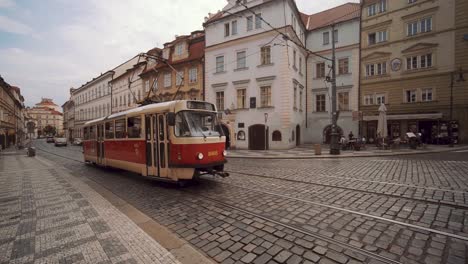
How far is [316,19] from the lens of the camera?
99.7ft

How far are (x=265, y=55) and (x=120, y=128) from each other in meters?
16.5

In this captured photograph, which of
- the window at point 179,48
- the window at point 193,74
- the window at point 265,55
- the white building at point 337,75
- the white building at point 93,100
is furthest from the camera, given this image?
the white building at point 93,100

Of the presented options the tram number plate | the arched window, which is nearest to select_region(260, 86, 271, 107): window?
the arched window

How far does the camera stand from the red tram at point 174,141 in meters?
6.88

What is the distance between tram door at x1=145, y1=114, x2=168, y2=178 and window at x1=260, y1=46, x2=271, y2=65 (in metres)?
16.7

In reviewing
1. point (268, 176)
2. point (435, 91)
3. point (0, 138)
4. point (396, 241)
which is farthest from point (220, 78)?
point (0, 138)

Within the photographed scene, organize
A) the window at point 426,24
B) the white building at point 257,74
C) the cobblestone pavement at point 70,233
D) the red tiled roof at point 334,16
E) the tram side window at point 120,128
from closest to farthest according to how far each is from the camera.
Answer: the cobblestone pavement at point 70,233 → the tram side window at point 120,128 → the white building at point 257,74 → the window at point 426,24 → the red tiled roof at point 334,16

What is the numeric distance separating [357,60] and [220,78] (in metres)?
15.5

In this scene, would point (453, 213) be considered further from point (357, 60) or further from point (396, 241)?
point (357, 60)

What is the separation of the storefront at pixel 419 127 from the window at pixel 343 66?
589 cm

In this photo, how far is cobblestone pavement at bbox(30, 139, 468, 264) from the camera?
3.35m

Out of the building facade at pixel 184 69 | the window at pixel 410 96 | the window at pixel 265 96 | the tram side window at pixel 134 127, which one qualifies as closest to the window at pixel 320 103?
the window at pixel 410 96

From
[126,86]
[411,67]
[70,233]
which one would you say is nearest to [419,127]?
[411,67]

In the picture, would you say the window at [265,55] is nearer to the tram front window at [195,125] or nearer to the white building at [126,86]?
the tram front window at [195,125]
